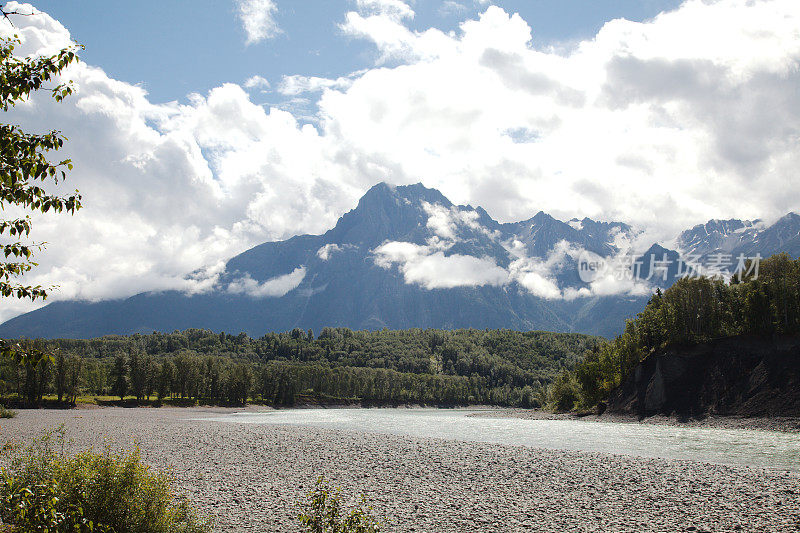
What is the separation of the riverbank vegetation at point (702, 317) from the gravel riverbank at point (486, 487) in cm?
6316

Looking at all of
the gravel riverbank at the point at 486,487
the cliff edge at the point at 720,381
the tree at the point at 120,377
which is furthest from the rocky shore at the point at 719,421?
the tree at the point at 120,377

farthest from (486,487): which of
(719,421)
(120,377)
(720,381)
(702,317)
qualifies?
(120,377)

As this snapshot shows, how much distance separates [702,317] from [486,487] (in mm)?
87853

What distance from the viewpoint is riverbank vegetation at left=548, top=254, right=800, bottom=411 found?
279ft

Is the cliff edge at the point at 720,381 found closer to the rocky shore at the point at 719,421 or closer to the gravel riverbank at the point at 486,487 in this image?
the rocky shore at the point at 719,421

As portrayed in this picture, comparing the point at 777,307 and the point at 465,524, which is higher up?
the point at 777,307

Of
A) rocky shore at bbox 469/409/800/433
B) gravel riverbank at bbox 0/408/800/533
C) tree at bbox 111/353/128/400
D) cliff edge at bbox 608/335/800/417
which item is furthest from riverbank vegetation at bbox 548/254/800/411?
tree at bbox 111/353/128/400

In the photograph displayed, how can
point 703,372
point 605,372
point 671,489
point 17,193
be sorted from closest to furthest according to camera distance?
point 17,193
point 671,489
point 703,372
point 605,372

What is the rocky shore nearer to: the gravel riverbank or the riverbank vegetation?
the riverbank vegetation

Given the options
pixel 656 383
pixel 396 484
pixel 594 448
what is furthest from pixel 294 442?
pixel 656 383

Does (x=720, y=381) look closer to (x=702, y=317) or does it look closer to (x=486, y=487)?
(x=702, y=317)

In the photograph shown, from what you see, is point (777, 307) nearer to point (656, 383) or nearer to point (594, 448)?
point (656, 383)

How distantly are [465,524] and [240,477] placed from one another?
682 inches

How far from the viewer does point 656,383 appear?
97.2 metres
